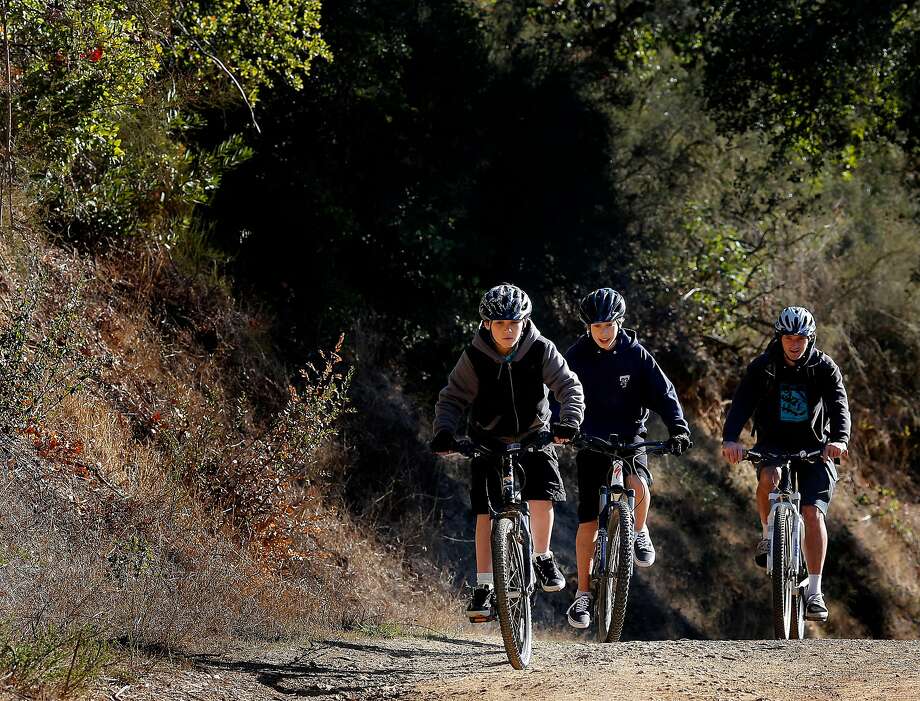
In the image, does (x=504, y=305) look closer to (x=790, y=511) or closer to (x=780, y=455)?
(x=780, y=455)

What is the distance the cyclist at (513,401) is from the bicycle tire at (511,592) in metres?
0.18

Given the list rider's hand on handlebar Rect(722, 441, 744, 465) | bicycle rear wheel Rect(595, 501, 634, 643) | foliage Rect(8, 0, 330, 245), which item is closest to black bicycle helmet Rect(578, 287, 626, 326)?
bicycle rear wheel Rect(595, 501, 634, 643)

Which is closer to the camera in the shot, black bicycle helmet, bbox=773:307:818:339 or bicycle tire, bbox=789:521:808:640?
black bicycle helmet, bbox=773:307:818:339

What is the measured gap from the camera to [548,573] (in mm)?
7578

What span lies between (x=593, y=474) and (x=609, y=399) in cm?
56

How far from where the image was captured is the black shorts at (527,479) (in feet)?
24.6

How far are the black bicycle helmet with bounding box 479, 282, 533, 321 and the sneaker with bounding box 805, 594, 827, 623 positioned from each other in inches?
135

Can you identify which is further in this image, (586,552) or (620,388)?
(586,552)

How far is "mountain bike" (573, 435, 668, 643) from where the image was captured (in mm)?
8445

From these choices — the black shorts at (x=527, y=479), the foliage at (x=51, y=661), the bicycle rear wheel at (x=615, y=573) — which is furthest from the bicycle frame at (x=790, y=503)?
the foliage at (x=51, y=661)

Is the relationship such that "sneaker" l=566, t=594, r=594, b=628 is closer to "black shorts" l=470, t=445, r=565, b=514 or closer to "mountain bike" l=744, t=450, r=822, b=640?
"black shorts" l=470, t=445, r=565, b=514

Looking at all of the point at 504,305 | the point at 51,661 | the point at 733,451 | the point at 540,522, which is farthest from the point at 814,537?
the point at 51,661

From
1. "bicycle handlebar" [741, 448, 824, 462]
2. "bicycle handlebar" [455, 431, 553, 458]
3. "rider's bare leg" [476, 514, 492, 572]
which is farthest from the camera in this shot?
"bicycle handlebar" [741, 448, 824, 462]

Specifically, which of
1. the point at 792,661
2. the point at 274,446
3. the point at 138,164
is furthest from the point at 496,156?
the point at 792,661
